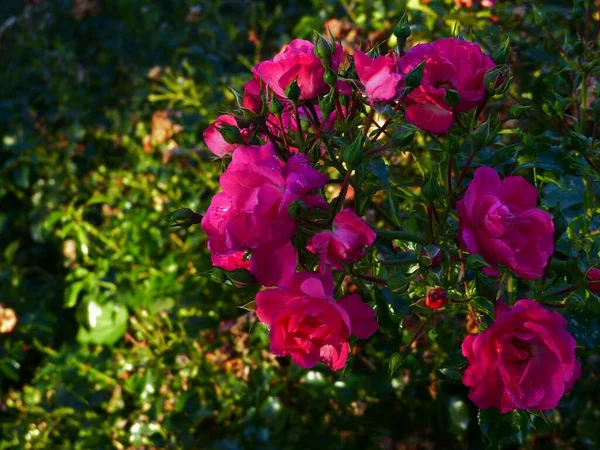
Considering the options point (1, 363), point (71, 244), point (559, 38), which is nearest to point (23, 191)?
point (71, 244)

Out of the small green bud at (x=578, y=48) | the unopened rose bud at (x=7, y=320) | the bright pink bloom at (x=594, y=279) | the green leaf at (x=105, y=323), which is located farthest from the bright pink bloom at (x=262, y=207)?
the unopened rose bud at (x=7, y=320)

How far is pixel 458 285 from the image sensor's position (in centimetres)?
108

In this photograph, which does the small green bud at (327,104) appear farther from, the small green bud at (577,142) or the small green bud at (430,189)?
the small green bud at (577,142)

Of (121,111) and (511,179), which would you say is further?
(121,111)

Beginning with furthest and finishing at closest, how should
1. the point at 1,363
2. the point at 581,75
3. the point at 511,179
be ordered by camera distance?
the point at 1,363 → the point at 581,75 → the point at 511,179

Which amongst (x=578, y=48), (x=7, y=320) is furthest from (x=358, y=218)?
(x=7, y=320)

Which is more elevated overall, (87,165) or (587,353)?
(587,353)

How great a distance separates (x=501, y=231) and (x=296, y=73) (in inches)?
13.2

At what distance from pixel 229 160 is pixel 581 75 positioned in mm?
622

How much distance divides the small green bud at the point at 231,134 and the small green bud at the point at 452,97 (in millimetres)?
257

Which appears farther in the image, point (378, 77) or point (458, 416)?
point (458, 416)

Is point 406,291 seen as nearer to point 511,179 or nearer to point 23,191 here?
point 511,179

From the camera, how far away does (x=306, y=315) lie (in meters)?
0.94

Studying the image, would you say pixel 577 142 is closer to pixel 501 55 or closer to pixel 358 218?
pixel 501 55
